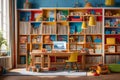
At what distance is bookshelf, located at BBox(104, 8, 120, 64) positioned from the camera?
9.73m

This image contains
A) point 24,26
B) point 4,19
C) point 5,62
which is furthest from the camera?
point 24,26

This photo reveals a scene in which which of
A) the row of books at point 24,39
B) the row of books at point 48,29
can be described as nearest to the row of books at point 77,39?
the row of books at point 48,29

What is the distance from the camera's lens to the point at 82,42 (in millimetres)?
9922

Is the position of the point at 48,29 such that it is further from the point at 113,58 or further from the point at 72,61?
the point at 113,58

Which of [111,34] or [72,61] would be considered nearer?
[72,61]

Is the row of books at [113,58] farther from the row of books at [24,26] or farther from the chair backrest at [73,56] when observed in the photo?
the row of books at [24,26]

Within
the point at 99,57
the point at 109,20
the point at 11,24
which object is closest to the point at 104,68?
the point at 99,57

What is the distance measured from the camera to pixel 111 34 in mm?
9781

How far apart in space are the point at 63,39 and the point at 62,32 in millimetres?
306

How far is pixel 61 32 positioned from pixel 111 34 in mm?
1931

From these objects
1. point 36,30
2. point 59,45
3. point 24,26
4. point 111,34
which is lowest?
point 59,45

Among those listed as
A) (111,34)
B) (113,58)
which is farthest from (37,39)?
(113,58)

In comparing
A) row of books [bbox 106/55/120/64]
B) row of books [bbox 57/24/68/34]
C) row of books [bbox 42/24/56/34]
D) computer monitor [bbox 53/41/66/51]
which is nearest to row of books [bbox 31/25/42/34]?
row of books [bbox 42/24/56/34]

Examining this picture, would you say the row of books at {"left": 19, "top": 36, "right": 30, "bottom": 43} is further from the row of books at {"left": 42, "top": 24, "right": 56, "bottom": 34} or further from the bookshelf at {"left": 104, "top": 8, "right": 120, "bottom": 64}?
the bookshelf at {"left": 104, "top": 8, "right": 120, "bottom": 64}
